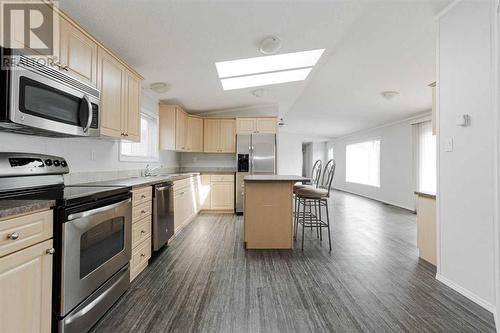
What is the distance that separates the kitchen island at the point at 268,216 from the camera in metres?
2.92

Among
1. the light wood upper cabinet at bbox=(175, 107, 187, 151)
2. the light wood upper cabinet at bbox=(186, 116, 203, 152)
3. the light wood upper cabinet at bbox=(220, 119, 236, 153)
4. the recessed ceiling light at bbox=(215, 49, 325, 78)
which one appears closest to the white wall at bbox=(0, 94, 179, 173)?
the light wood upper cabinet at bbox=(175, 107, 187, 151)

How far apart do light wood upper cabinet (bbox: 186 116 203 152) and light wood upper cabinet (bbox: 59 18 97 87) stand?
2925 millimetres

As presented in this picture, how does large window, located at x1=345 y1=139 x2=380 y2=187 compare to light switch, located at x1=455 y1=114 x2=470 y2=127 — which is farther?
large window, located at x1=345 y1=139 x2=380 y2=187

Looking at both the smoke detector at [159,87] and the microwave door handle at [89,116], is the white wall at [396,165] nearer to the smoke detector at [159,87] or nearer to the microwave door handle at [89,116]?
the smoke detector at [159,87]

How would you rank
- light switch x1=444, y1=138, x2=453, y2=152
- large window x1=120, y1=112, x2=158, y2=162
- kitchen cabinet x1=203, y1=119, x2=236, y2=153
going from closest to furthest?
light switch x1=444, y1=138, x2=453, y2=152
large window x1=120, y1=112, x2=158, y2=162
kitchen cabinet x1=203, y1=119, x2=236, y2=153

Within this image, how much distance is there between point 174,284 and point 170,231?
1017 mm

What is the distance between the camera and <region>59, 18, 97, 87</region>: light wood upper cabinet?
1651mm

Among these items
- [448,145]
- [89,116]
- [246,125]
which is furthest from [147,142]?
[448,145]

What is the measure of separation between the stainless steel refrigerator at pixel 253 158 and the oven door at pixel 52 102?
3289mm

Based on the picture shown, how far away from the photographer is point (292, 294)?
192cm

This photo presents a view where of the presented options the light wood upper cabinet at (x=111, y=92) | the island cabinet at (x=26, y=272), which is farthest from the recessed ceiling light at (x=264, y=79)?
the island cabinet at (x=26, y=272)

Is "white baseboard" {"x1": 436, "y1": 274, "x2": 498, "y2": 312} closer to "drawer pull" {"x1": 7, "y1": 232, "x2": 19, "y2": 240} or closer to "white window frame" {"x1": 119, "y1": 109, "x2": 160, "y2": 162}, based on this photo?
"drawer pull" {"x1": 7, "y1": 232, "x2": 19, "y2": 240}

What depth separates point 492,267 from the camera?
5.55 ft

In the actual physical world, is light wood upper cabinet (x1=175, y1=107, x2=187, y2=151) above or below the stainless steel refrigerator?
above
